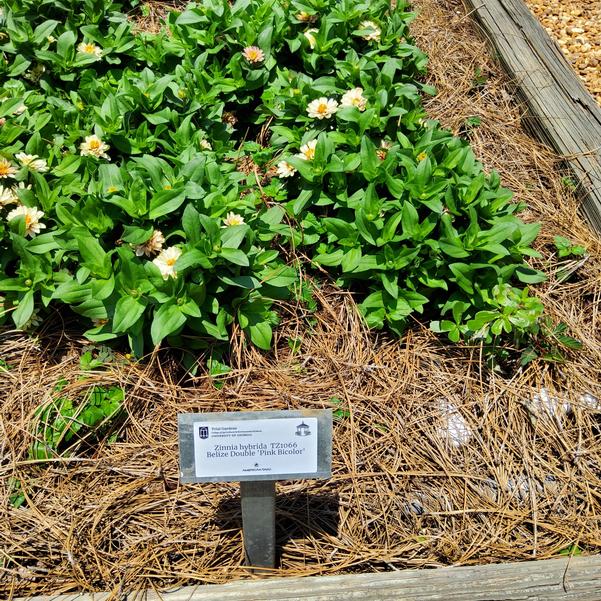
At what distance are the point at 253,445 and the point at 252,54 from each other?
2.06m

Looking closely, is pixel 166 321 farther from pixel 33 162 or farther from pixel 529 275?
pixel 529 275

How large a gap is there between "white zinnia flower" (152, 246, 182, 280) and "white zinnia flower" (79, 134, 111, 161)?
0.65m

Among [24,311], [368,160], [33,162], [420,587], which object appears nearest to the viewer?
[420,587]

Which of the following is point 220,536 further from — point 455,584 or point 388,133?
point 388,133

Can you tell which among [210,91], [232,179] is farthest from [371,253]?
[210,91]

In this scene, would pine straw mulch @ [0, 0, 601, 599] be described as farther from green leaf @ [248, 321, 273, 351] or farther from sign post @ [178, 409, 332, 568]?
sign post @ [178, 409, 332, 568]

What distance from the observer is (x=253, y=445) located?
170cm

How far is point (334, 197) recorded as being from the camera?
2711 mm

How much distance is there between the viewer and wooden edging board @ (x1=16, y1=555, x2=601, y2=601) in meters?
1.80

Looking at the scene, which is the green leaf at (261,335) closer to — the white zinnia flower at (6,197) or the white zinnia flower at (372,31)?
the white zinnia flower at (6,197)

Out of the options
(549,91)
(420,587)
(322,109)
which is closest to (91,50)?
(322,109)

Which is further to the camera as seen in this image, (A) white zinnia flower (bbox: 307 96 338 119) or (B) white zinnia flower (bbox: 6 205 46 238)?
(A) white zinnia flower (bbox: 307 96 338 119)

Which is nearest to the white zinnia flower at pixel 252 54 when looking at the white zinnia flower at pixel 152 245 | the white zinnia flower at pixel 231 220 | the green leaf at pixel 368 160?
the green leaf at pixel 368 160

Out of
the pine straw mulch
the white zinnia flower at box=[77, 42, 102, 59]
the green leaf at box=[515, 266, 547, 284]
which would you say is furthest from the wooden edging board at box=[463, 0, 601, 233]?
the white zinnia flower at box=[77, 42, 102, 59]
